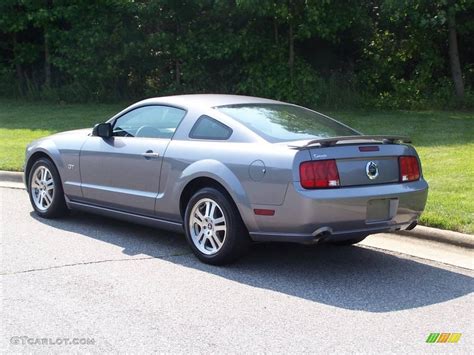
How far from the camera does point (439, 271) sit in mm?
6125

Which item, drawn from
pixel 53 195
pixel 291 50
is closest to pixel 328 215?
pixel 53 195

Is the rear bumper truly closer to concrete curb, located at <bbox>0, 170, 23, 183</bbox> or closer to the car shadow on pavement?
the car shadow on pavement

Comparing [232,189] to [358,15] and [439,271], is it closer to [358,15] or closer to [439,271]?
[439,271]

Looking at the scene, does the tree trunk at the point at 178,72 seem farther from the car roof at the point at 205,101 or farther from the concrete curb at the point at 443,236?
the concrete curb at the point at 443,236

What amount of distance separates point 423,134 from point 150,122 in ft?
23.1

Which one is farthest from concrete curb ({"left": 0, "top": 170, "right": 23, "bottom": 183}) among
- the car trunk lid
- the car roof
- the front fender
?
the car trunk lid

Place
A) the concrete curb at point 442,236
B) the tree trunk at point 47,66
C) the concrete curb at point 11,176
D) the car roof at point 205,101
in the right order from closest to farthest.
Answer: the concrete curb at point 442,236 < the car roof at point 205,101 < the concrete curb at point 11,176 < the tree trunk at point 47,66

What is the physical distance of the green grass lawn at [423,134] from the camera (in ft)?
25.2

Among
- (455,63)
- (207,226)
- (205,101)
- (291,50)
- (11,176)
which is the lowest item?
(11,176)

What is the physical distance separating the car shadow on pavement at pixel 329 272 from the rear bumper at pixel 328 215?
394 mm

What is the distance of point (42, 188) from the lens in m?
8.06

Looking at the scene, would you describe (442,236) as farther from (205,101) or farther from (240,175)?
(205,101)

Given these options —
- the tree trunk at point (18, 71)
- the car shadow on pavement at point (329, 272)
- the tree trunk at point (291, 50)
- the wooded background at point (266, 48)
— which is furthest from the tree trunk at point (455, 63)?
the tree trunk at point (18, 71)

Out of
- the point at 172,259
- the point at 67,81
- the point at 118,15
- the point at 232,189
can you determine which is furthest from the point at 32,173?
the point at 67,81
